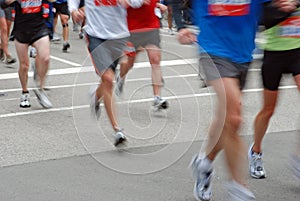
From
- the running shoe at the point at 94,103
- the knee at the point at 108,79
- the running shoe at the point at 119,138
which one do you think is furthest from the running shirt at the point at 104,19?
the running shoe at the point at 119,138

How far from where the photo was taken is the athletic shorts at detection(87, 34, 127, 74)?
21.5 feet

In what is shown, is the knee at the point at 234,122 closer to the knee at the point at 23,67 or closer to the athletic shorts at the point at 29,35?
the athletic shorts at the point at 29,35

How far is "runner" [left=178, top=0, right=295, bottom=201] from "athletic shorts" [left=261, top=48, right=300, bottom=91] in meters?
0.64

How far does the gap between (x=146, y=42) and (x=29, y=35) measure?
6.17 feet

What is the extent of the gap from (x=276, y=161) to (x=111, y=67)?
1.85m

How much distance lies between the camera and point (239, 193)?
445cm

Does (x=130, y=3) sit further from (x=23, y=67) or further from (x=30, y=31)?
(x=23, y=67)

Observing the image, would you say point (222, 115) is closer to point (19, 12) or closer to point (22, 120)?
point (22, 120)

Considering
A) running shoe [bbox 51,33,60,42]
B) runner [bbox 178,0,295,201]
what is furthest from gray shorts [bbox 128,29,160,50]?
running shoe [bbox 51,33,60,42]

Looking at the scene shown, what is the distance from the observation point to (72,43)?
16344 mm

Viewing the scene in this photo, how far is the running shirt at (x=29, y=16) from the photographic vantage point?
339 inches

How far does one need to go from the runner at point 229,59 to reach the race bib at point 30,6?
4.21 metres

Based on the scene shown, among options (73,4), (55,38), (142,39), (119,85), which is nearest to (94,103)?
(119,85)

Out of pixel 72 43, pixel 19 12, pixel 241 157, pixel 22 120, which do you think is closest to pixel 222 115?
pixel 241 157
